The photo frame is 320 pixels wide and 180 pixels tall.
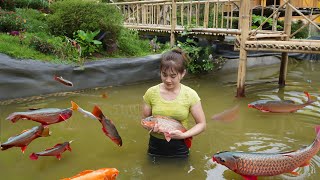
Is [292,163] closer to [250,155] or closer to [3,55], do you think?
[250,155]

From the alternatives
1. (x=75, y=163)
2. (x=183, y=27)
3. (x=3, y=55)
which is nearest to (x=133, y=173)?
(x=75, y=163)

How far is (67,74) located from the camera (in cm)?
843

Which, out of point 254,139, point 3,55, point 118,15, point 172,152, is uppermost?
point 118,15

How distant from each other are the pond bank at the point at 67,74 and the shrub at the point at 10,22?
271 cm

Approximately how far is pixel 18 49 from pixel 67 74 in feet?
4.17

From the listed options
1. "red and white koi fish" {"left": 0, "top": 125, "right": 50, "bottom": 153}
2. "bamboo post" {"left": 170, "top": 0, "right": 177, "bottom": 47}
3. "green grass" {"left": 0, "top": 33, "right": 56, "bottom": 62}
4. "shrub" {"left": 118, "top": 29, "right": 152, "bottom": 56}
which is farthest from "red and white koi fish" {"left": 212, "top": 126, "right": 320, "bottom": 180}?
"bamboo post" {"left": 170, "top": 0, "right": 177, "bottom": 47}

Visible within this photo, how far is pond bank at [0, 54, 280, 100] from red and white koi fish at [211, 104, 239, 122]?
3335 millimetres

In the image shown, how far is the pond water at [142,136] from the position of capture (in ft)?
13.7

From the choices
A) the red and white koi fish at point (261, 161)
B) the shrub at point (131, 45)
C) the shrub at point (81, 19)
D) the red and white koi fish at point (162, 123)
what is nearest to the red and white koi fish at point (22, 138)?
the red and white koi fish at point (162, 123)

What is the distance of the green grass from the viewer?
7.93 m

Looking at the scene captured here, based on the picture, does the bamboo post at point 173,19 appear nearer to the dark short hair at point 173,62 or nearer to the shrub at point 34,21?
the shrub at point 34,21

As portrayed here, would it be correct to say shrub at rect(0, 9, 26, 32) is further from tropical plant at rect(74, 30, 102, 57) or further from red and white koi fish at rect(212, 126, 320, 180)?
red and white koi fish at rect(212, 126, 320, 180)

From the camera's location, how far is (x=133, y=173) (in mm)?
4148

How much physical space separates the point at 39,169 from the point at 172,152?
169 cm
